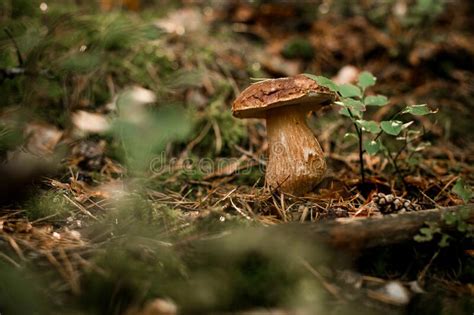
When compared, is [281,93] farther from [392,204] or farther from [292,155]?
[392,204]

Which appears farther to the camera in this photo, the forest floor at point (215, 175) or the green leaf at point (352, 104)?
the green leaf at point (352, 104)

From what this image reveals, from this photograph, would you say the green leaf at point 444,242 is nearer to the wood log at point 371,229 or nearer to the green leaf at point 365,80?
the wood log at point 371,229

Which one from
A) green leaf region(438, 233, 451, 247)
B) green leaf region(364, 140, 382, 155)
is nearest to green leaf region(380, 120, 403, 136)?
green leaf region(364, 140, 382, 155)

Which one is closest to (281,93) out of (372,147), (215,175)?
(372,147)

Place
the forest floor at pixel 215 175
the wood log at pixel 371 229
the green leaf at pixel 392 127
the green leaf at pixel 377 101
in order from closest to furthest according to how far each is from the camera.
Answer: the forest floor at pixel 215 175 < the wood log at pixel 371 229 < the green leaf at pixel 392 127 < the green leaf at pixel 377 101

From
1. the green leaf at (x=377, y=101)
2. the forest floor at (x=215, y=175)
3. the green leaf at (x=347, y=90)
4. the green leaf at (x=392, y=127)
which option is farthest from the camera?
the green leaf at (x=377, y=101)

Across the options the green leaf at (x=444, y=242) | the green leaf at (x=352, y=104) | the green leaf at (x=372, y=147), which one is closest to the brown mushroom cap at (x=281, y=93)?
the green leaf at (x=352, y=104)
